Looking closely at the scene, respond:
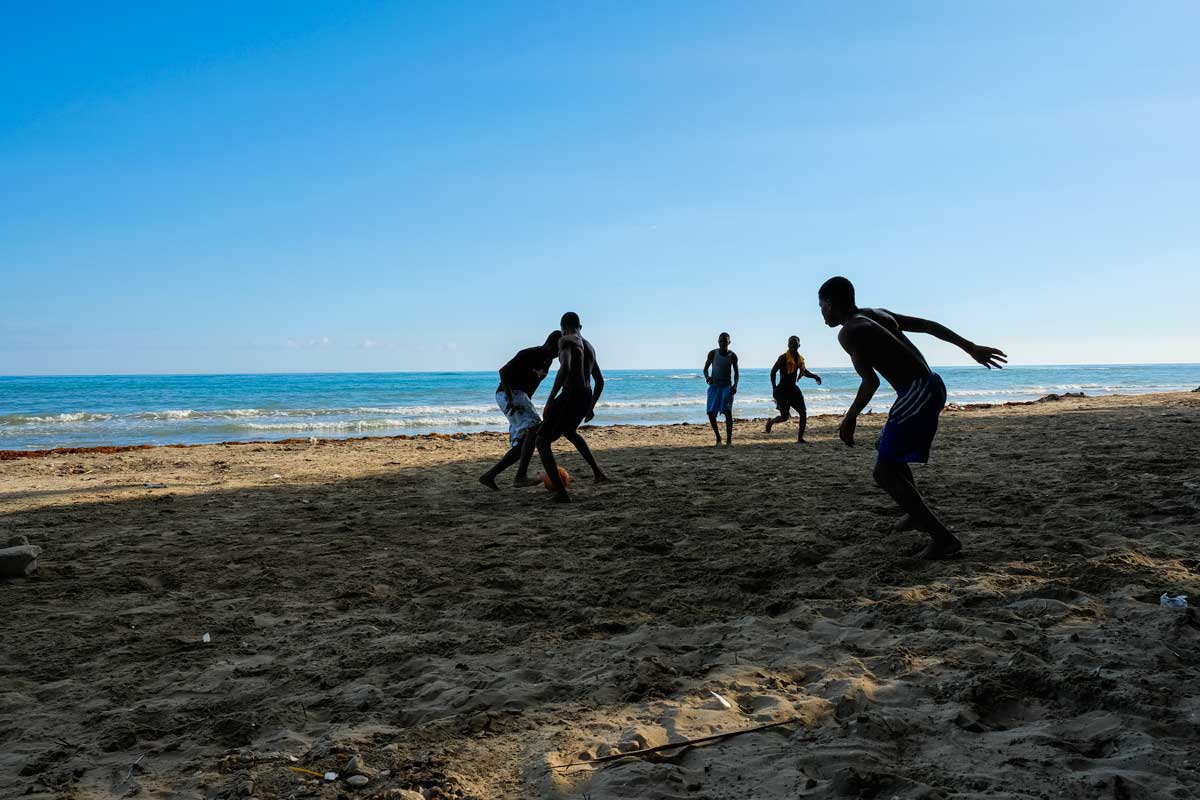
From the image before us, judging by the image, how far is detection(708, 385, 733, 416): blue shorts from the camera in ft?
37.0

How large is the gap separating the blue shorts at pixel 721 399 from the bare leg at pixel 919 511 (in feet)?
22.2

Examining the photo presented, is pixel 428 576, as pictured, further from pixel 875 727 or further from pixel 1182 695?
pixel 1182 695

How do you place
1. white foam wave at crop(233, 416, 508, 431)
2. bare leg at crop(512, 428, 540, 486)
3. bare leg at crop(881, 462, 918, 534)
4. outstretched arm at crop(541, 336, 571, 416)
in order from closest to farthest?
1. bare leg at crop(881, 462, 918, 534)
2. outstretched arm at crop(541, 336, 571, 416)
3. bare leg at crop(512, 428, 540, 486)
4. white foam wave at crop(233, 416, 508, 431)

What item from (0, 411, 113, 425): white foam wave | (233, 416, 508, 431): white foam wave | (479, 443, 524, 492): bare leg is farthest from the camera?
(0, 411, 113, 425): white foam wave

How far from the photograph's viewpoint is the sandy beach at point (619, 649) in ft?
7.44

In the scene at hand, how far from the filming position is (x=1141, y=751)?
215 centimetres

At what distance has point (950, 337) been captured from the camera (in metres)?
4.73

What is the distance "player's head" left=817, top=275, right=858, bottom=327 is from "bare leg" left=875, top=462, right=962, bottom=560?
0.90m

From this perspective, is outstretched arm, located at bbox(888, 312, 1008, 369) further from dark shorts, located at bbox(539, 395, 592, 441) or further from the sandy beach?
dark shorts, located at bbox(539, 395, 592, 441)

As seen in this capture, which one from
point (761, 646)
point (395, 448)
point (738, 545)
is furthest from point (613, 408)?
point (761, 646)

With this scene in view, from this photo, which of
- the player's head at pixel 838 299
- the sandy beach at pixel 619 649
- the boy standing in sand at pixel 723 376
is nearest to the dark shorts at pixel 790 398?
the boy standing in sand at pixel 723 376

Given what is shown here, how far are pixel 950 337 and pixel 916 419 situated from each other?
749 mm

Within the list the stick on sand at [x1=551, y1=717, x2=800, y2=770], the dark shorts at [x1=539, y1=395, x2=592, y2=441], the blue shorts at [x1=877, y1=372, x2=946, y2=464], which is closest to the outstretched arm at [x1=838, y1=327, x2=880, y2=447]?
the blue shorts at [x1=877, y1=372, x2=946, y2=464]

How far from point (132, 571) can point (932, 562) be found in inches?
189
